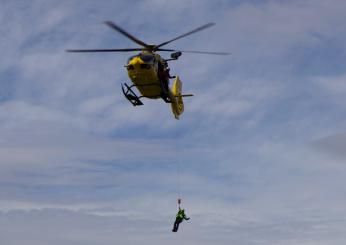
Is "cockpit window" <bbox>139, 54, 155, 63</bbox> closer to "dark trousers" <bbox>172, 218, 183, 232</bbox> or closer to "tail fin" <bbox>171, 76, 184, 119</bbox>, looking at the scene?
"tail fin" <bbox>171, 76, 184, 119</bbox>

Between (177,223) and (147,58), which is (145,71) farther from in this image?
(177,223)

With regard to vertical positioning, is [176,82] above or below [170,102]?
above

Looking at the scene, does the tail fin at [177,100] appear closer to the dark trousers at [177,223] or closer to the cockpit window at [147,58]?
the cockpit window at [147,58]

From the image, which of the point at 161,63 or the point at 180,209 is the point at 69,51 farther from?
the point at 180,209

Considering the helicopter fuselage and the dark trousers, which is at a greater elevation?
the helicopter fuselage

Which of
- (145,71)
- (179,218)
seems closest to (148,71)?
(145,71)

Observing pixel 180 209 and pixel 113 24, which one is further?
pixel 180 209

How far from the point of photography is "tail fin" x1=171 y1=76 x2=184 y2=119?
5522 cm

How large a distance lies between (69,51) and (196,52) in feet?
33.4

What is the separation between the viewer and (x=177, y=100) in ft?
185

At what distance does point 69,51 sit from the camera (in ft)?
155

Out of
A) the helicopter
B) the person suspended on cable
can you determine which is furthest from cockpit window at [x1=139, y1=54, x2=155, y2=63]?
the person suspended on cable

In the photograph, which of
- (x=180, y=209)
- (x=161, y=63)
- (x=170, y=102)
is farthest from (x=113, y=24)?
(x=180, y=209)

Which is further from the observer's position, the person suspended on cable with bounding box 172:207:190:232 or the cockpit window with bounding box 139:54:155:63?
the person suspended on cable with bounding box 172:207:190:232
